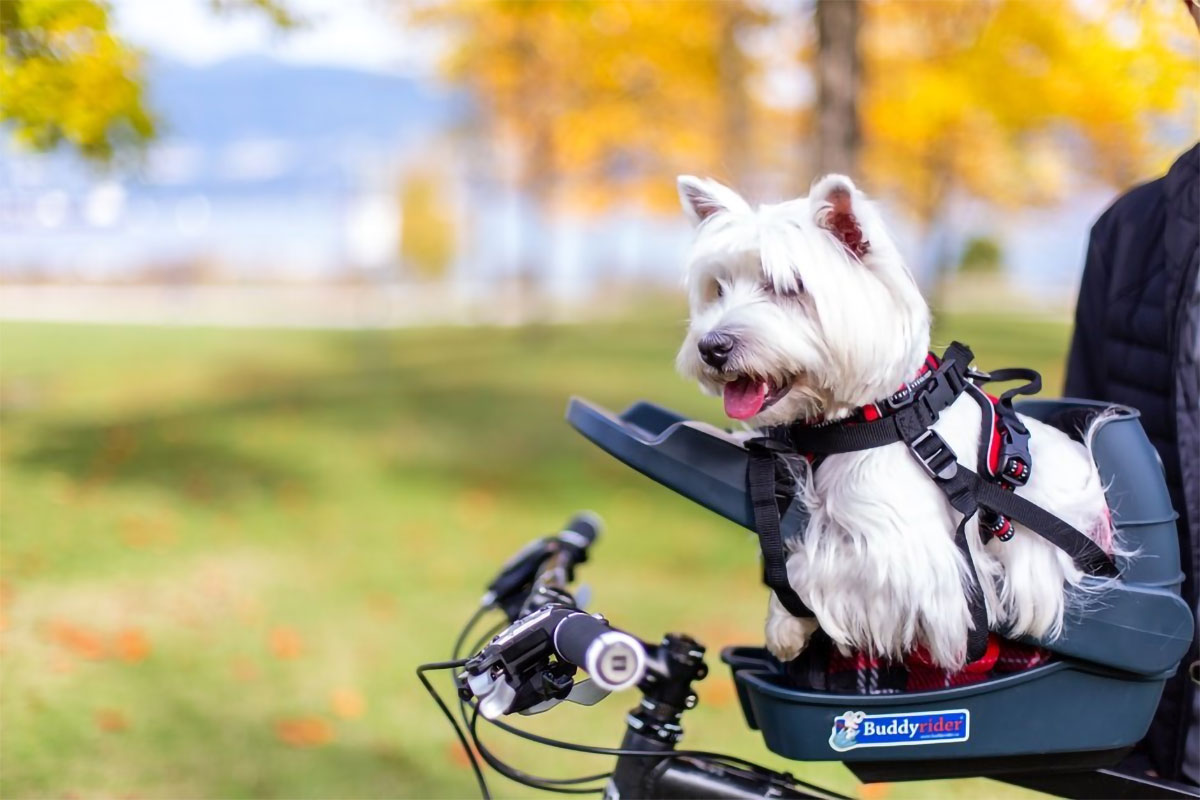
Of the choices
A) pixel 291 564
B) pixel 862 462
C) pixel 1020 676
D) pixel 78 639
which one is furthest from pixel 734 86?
pixel 1020 676

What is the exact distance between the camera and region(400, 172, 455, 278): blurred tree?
36062 millimetres

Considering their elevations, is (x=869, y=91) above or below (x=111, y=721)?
above

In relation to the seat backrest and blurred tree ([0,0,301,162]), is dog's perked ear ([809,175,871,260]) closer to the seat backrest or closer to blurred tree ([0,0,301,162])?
the seat backrest

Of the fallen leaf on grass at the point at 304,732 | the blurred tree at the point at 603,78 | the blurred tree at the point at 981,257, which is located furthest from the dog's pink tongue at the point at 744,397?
the blurred tree at the point at 981,257

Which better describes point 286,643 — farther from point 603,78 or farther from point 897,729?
point 603,78

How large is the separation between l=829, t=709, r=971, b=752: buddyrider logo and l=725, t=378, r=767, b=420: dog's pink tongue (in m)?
0.55

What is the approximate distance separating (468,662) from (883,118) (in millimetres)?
14231

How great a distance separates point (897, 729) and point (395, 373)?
13.7 meters

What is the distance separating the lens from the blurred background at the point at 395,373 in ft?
14.3

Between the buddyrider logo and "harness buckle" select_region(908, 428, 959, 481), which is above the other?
"harness buckle" select_region(908, 428, 959, 481)

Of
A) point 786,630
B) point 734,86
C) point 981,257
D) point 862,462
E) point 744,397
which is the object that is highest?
point 734,86

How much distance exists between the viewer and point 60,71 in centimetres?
384

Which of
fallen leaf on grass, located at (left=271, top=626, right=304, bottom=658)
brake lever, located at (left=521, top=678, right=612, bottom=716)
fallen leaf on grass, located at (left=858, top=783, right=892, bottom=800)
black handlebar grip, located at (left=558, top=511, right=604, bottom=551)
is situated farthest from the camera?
fallen leaf on grass, located at (left=271, top=626, right=304, bottom=658)

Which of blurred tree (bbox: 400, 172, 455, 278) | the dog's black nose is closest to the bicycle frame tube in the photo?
the dog's black nose
